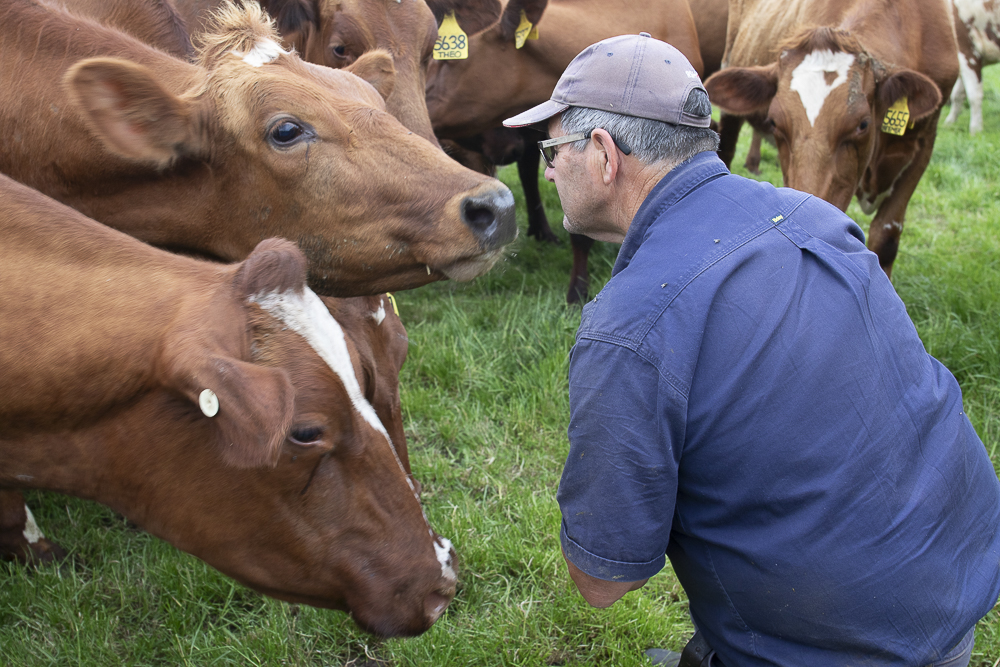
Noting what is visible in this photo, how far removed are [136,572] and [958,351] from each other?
4230 mm

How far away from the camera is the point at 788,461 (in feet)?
5.87

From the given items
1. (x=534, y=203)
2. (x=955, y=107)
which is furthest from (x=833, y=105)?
(x=955, y=107)

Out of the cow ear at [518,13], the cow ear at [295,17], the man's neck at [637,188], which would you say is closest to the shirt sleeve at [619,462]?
the man's neck at [637,188]

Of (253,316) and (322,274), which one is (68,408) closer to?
(253,316)

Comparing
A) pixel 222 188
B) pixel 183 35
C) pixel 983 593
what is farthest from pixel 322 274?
pixel 983 593

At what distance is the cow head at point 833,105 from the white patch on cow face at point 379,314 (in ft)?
8.00

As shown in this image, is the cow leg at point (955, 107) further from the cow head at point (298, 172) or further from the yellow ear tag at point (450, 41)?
the cow head at point (298, 172)

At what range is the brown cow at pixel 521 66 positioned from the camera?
5730 millimetres

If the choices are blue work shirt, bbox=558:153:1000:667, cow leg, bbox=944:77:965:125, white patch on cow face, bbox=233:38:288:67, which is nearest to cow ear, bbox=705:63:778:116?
white patch on cow face, bbox=233:38:288:67

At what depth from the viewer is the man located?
1.77 metres

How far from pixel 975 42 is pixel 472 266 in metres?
11.2

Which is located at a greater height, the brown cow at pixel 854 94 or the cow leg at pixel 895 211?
the brown cow at pixel 854 94

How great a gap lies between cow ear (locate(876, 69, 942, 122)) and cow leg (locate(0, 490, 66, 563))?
15.7ft

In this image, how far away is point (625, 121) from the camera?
199 cm
